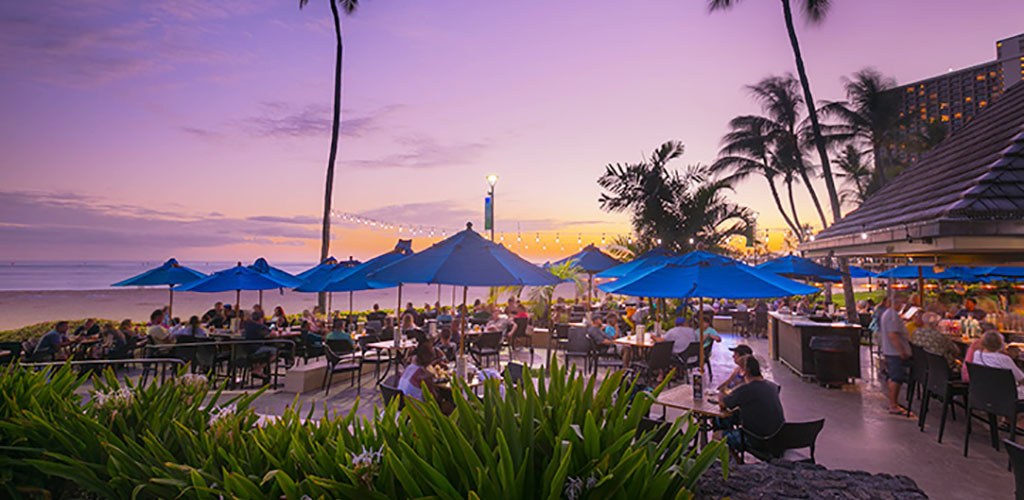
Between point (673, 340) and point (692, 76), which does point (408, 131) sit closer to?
point (692, 76)

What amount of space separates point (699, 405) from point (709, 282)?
57.0 inches

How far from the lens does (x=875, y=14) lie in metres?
20.4

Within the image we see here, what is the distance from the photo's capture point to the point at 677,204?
15.8 metres

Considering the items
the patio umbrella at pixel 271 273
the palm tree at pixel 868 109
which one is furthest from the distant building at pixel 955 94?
the patio umbrella at pixel 271 273

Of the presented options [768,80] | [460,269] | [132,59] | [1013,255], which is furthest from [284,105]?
[768,80]

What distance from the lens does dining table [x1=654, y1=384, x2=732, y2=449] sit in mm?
4500

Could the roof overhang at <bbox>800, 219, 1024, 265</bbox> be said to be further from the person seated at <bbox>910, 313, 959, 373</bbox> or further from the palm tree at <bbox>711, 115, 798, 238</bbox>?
the palm tree at <bbox>711, 115, 798, 238</bbox>

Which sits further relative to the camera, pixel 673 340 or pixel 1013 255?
pixel 673 340

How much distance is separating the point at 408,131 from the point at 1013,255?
64.9ft

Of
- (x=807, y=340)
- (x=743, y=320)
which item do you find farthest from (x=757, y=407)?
(x=743, y=320)

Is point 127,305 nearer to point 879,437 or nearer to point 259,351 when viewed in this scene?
point 259,351

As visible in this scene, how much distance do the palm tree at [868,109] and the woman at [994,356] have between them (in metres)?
23.9

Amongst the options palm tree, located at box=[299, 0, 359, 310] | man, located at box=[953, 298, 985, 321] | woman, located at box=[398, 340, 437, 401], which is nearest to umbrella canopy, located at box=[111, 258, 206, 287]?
palm tree, located at box=[299, 0, 359, 310]

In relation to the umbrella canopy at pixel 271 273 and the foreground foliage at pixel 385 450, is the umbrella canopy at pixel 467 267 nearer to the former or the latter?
the foreground foliage at pixel 385 450
